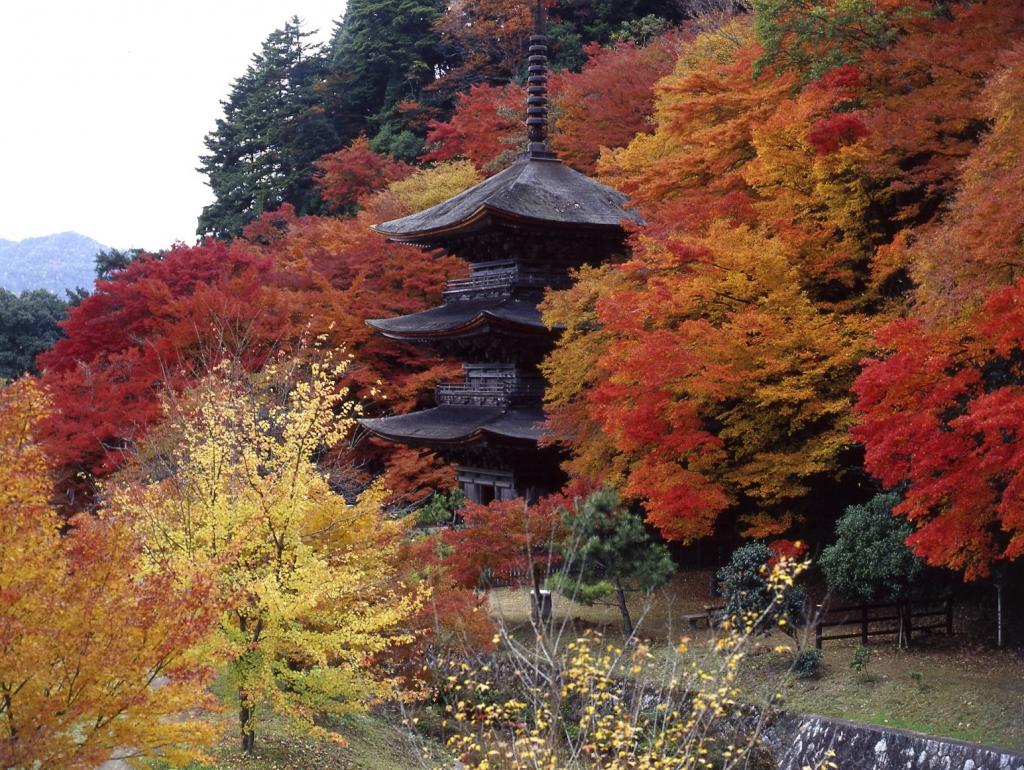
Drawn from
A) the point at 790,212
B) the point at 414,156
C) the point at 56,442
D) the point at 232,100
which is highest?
the point at 232,100

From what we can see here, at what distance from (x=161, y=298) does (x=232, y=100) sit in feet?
88.3

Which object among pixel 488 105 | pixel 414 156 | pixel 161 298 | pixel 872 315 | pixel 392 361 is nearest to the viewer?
pixel 872 315

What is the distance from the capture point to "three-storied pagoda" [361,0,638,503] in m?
21.8

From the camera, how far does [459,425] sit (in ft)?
74.9

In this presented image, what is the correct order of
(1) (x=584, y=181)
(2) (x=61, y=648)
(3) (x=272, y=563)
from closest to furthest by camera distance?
(2) (x=61, y=648) < (3) (x=272, y=563) < (1) (x=584, y=181)

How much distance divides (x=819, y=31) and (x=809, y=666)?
9498 millimetres

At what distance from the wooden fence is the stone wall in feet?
5.84

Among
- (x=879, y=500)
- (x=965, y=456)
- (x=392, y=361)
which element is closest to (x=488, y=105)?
(x=392, y=361)

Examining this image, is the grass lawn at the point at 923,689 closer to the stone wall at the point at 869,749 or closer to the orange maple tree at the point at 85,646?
the stone wall at the point at 869,749

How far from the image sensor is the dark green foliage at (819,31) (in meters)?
16.2

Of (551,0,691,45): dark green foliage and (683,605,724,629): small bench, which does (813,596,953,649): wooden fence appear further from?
(551,0,691,45): dark green foliage

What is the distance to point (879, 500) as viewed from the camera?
49.7 feet

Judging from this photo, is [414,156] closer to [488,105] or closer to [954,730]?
[488,105]

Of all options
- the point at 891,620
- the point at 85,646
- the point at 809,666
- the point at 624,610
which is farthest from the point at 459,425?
the point at 85,646
